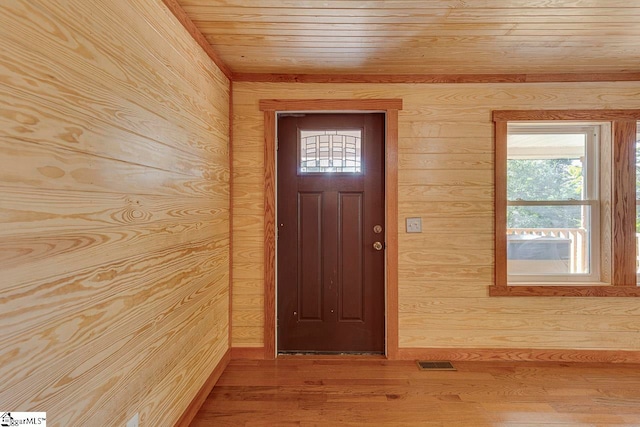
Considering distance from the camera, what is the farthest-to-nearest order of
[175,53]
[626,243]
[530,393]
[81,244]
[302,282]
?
[302,282] < [626,243] < [530,393] < [175,53] < [81,244]

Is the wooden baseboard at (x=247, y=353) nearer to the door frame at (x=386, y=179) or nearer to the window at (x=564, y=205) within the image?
the door frame at (x=386, y=179)

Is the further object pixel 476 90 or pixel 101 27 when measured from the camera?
pixel 476 90

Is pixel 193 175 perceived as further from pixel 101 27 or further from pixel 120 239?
pixel 101 27

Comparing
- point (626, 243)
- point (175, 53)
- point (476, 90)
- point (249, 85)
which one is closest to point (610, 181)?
point (626, 243)

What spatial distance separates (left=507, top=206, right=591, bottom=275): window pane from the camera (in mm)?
2607

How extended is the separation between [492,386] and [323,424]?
46.8 inches

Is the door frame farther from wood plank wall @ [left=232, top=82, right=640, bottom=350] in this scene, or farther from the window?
the window

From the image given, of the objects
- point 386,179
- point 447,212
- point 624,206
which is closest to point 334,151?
point 386,179

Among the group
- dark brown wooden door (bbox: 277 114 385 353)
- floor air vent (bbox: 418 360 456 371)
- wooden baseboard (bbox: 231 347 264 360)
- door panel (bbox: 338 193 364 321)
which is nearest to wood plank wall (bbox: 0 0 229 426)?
wooden baseboard (bbox: 231 347 264 360)

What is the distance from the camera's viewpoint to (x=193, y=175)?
1880mm

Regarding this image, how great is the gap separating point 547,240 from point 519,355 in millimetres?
927

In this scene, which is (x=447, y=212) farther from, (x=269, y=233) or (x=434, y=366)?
(x=269, y=233)

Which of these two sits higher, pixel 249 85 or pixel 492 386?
pixel 249 85

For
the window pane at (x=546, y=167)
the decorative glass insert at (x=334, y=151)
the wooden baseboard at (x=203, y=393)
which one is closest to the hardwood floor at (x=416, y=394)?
the wooden baseboard at (x=203, y=393)
